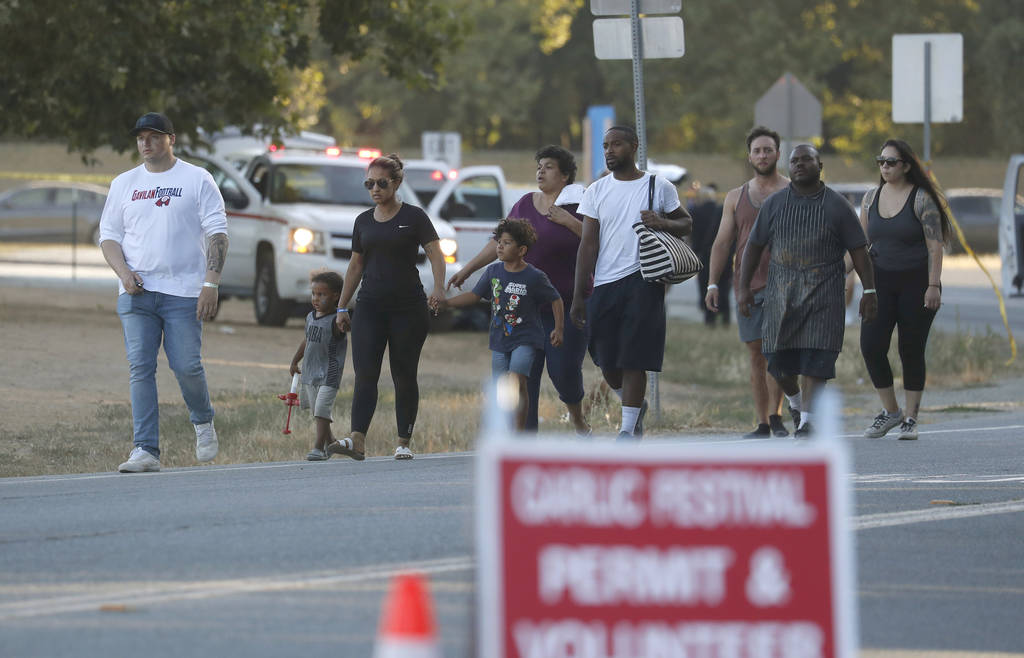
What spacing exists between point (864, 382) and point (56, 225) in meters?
25.0

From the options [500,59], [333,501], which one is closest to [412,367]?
[333,501]

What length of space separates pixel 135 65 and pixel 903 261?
10.7 meters

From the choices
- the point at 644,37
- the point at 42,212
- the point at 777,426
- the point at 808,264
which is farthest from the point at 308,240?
the point at 42,212

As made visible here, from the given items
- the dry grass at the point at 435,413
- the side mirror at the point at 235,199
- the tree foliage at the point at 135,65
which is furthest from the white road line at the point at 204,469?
the side mirror at the point at 235,199

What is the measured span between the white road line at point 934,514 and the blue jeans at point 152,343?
12.6ft

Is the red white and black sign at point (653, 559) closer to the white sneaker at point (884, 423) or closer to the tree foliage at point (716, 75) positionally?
the white sneaker at point (884, 423)

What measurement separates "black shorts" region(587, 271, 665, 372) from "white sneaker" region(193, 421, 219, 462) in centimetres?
222

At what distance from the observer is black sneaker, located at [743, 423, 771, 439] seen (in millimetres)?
11344

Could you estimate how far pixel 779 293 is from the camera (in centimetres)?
1040

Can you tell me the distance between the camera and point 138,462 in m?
9.86

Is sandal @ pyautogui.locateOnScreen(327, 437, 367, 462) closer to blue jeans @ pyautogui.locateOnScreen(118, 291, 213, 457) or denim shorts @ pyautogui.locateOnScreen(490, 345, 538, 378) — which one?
blue jeans @ pyautogui.locateOnScreen(118, 291, 213, 457)

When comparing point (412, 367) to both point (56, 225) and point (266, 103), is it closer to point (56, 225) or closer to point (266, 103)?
point (266, 103)

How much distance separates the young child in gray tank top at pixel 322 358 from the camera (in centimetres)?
1036

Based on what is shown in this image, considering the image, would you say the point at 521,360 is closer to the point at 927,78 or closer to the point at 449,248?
the point at 927,78
